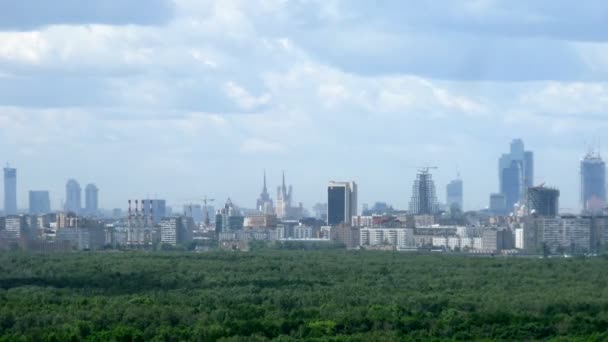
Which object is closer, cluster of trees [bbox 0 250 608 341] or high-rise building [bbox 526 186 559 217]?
cluster of trees [bbox 0 250 608 341]

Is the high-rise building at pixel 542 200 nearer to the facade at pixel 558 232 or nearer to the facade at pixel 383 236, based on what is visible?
the facade at pixel 383 236

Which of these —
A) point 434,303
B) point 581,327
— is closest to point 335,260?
point 434,303

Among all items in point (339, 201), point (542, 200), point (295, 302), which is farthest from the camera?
point (339, 201)

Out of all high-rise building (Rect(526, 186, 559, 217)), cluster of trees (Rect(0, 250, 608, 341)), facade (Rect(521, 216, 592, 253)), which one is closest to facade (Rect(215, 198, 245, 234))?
high-rise building (Rect(526, 186, 559, 217))

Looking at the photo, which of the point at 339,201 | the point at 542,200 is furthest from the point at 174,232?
the point at 542,200

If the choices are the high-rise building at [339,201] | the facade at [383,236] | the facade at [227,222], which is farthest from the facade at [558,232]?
the high-rise building at [339,201]

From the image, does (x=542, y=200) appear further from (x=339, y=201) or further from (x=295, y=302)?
(x=295, y=302)

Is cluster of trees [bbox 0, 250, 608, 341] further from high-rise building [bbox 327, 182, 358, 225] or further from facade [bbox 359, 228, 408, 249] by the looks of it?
high-rise building [bbox 327, 182, 358, 225]
